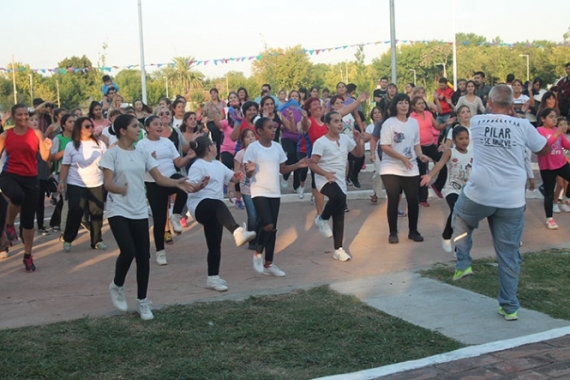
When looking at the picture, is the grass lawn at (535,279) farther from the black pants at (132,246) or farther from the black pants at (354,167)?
the black pants at (354,167)

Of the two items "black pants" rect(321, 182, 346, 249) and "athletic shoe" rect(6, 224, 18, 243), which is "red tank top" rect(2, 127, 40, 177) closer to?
"athletic shoe" rect(6, 224, 18, 243)

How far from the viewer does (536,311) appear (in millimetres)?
6422

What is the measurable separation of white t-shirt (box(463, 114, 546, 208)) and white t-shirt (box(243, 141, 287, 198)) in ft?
→ 8.56

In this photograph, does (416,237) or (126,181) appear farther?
(416,237)

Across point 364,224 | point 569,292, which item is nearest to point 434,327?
point 569,292

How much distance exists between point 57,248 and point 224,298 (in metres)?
3.92

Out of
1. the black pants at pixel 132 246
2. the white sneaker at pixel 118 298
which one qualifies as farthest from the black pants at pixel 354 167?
the white sneaker at pixel 118 298

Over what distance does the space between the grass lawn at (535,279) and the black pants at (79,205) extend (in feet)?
14.7

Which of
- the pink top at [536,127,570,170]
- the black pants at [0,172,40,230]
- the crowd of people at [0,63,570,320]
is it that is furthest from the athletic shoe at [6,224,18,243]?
the pink top at [536,127,570,170]

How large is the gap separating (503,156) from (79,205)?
570 centimetres

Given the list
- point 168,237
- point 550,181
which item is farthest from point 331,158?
point 550,181

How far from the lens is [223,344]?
18.5 ft

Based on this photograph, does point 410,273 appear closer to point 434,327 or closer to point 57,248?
point 434,327

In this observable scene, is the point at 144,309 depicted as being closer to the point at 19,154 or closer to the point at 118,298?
the point at 118,298
